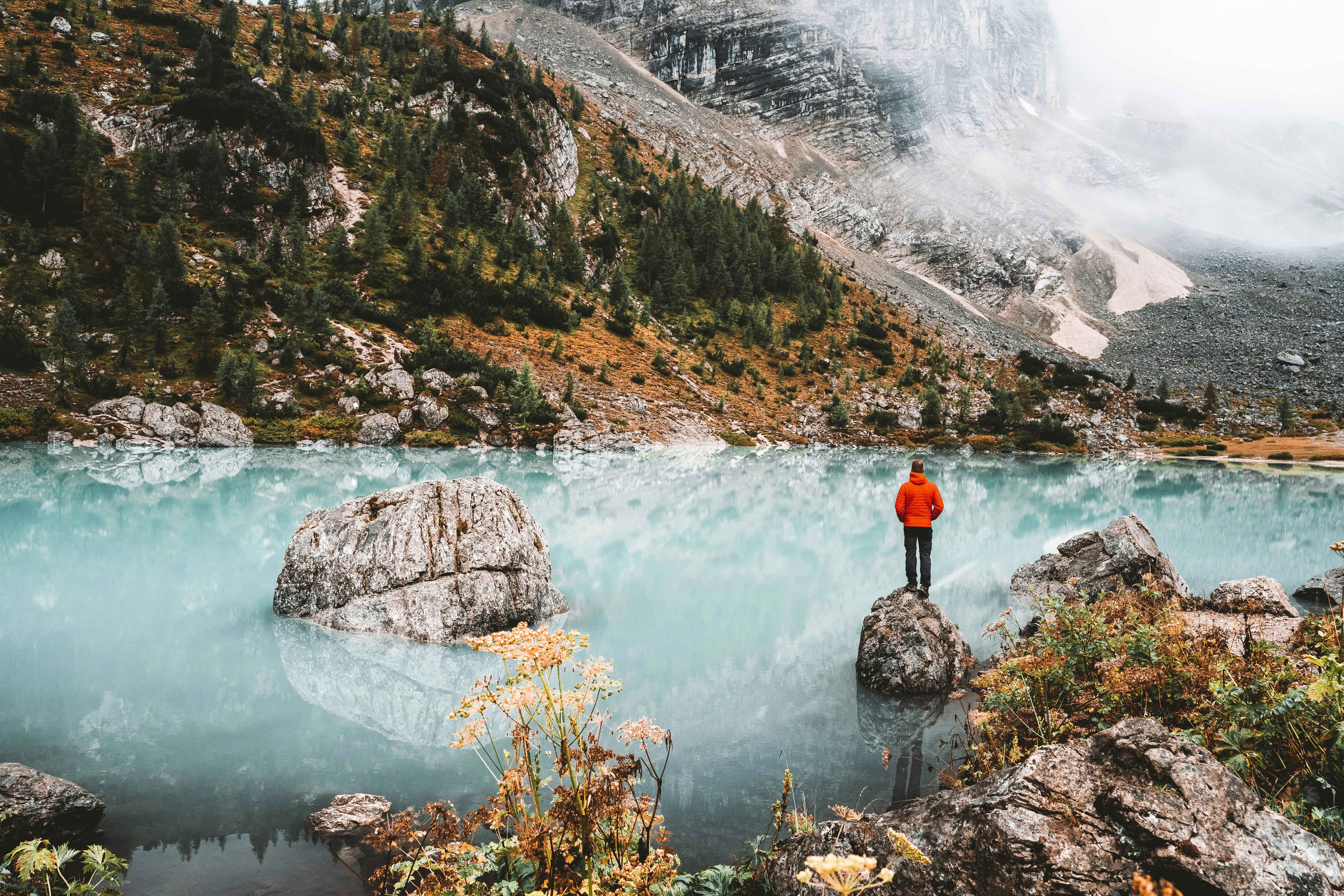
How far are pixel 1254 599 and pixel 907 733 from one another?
811 centimetres

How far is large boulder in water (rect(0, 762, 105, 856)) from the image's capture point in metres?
4.88

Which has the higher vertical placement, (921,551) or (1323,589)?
(921,551)

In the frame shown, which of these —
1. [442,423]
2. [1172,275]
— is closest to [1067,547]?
[442,423]

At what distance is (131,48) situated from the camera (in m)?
65.9

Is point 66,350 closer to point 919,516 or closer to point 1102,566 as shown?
point 919,516

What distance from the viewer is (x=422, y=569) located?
1116cm

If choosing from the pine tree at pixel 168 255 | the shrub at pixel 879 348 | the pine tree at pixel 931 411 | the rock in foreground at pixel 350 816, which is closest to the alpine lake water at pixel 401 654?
the rock in foreground at pixel 350 816

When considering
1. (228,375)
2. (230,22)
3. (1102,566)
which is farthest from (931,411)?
(230,22)

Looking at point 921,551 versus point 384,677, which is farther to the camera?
point 921,551

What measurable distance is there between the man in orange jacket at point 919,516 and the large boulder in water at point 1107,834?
7763mm

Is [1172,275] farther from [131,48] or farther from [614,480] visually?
[131,48]

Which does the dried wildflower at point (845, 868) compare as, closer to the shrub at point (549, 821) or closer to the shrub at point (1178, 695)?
the shrub at point (549, 821)

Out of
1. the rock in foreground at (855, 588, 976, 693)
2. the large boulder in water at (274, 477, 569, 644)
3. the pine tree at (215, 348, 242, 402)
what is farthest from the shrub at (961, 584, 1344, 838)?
the pine tree at (215, 348, 242, 402)

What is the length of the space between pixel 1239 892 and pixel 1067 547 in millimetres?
14448
